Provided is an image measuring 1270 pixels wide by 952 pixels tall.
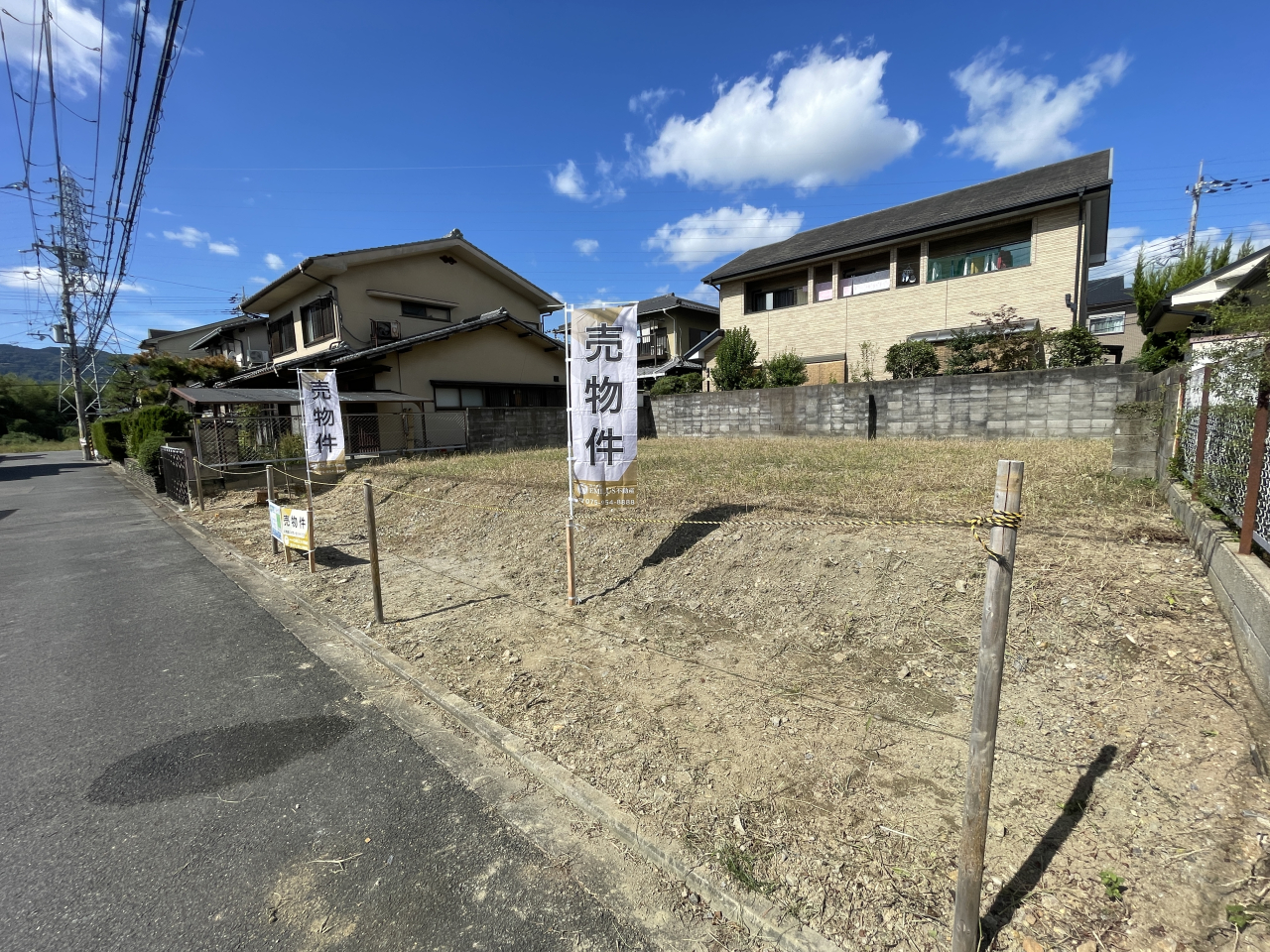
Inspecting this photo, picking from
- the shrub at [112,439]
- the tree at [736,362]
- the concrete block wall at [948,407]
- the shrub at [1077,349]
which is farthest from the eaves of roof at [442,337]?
the shrub at [1077,349]

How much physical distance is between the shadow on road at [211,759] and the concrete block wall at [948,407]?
440 inches

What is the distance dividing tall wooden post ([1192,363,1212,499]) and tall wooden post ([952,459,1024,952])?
4109 millimetres

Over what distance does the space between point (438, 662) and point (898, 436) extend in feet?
39.5

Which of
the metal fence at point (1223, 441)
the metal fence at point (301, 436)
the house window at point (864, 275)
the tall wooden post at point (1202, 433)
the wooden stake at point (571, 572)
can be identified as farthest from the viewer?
the house window at point (864, 275)

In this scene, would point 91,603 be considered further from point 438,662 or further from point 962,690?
point 962,690

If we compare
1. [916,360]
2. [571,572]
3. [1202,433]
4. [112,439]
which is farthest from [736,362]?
[112,439]

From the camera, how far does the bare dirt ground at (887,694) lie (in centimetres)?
204

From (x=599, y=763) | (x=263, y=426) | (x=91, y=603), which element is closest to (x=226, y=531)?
(x=91, y=603)

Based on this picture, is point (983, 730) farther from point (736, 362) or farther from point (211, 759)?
point (736, 362)

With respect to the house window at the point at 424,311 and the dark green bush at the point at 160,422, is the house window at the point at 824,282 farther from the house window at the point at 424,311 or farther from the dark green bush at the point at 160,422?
the dark green bush at the point at 160,422

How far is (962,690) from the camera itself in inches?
128

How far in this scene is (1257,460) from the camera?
312cm

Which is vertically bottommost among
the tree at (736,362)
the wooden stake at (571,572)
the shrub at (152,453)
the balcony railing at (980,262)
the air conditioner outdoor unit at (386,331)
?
the wooden stake at (571,572)

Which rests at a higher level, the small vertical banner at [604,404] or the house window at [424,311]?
the house window at [424,311]
